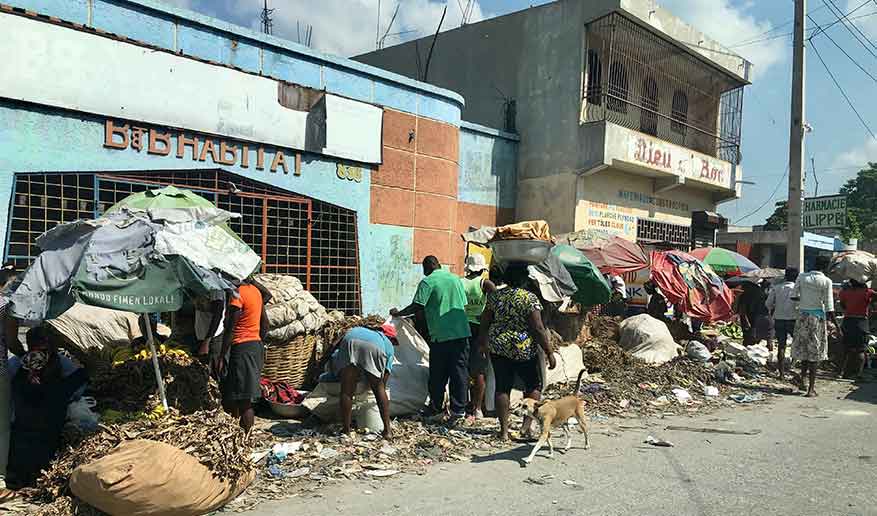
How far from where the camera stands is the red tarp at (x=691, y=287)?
10.5 m

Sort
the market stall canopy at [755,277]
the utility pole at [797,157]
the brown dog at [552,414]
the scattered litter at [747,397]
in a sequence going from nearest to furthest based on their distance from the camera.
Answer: the brown dog at [552,414] < the scattered litter at [747,397] < the utility pole at [797,157] < the market stall canopy at [755,277]

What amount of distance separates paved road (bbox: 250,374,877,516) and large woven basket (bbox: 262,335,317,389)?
2562mm

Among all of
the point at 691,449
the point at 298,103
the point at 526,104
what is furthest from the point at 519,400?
the point at 526,104

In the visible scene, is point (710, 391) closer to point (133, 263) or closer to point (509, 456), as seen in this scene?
point (509, 456)

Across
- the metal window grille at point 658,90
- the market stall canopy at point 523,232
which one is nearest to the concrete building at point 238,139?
the market stall canopy at point 523,232

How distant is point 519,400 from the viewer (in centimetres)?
738

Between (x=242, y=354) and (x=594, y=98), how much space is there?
11621 millimetres

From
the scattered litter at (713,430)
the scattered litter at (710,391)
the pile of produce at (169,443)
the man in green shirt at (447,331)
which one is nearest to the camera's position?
the pile of produce at (169,443)

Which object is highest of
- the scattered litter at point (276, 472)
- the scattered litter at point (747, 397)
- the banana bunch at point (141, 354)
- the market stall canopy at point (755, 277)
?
the market stall canopy at point (755, 277)

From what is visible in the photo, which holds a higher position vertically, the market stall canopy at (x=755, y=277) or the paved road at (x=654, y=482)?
the market stall canopy at (x=755, y=277)

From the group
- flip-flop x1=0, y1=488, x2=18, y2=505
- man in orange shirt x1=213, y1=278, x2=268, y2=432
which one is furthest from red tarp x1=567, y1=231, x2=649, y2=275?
flip-flop x1=0, y1=488, x2=18, y2=505

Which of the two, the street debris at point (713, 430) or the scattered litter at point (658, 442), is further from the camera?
the street debris at point (713, 430)

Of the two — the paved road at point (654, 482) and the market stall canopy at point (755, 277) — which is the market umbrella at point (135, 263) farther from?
the market stall canopy at point (755, 277)

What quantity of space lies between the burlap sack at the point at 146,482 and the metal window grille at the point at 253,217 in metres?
3.85
